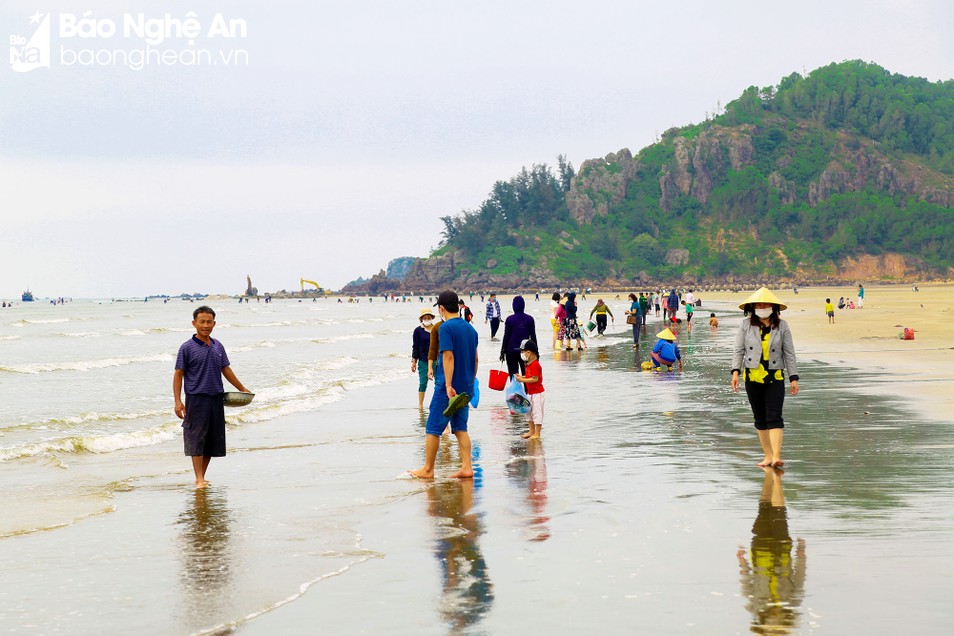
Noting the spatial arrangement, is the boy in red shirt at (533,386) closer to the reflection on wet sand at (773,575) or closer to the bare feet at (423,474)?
the bare feet at (423,474)

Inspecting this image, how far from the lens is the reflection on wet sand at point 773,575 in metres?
5.32

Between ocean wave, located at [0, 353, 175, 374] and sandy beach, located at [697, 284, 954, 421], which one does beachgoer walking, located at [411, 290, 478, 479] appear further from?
ocean wave, located at [0, 353, 175, 374]

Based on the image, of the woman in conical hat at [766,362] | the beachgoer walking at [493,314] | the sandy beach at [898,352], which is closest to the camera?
the woman in conical hat at [766,362]

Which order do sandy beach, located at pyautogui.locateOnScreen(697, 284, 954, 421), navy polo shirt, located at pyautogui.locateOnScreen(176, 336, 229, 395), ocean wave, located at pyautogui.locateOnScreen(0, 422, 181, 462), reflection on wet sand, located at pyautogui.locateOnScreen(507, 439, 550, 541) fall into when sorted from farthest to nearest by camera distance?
sandy beach, located at pyautogui.locateOnScreen(697, 284, 954, 421) < ocean wave, located at pyautogui.locateOnScreen(0, 422, 181, 462) < navy polo shirt, located at pyautogui.locateOnScreen(176, 336, 229, 395) < reflection on wet sand, located at pyautogui.locateOnScreen(507, 439, 550, 541)

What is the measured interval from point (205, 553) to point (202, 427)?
2.95 m

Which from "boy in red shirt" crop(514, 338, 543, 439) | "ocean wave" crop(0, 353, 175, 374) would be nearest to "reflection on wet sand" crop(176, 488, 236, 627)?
"boy in red shirt" crop(514, 338, 543, 439)

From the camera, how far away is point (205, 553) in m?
7.28

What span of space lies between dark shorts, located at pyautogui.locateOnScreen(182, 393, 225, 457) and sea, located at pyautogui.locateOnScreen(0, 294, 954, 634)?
447 millimetres

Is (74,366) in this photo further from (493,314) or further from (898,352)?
(898,352)

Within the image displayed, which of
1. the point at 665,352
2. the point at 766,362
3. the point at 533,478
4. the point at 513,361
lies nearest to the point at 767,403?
the point at 766,362

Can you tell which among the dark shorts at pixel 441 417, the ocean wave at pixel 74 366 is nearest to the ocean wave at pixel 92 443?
the dark shorts at pixel 441 417

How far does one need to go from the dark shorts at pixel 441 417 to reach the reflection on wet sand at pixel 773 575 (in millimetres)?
3415

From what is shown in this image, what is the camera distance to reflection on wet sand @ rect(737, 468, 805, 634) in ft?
17.5

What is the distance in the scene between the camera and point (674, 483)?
941 cm
